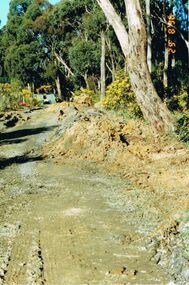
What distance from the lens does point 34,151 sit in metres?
15.4

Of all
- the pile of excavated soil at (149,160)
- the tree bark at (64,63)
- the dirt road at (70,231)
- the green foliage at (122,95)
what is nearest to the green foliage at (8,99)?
the green foliage at (122,95)

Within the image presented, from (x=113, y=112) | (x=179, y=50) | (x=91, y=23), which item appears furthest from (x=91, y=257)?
(x=91, y=23)

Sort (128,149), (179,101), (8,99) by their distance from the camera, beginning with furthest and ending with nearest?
(8,99) → (179,101) → (128,149)

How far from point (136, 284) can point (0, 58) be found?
203ft

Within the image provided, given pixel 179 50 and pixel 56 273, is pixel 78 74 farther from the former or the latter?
A: pixel 56 273

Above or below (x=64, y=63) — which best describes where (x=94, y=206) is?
below

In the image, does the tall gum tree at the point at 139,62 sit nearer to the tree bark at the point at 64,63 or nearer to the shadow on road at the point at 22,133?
the shadow on road at the point at 22,133

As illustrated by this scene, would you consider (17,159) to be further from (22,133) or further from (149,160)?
(22,133)

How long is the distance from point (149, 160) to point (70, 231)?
17.1 ft

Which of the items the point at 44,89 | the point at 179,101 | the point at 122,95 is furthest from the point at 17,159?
the point at 44,89

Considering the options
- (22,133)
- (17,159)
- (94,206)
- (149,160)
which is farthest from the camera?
(22,133)

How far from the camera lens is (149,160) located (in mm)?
11414

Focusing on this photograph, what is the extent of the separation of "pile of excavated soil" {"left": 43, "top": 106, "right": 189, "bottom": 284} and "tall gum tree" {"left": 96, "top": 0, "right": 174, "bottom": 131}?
19.6 inches

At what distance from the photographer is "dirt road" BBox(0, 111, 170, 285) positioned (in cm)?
511
